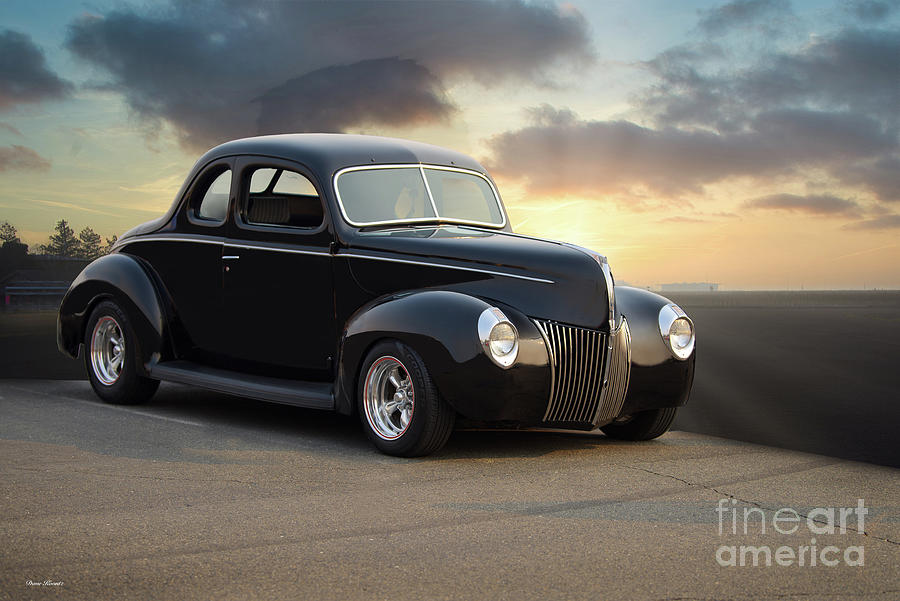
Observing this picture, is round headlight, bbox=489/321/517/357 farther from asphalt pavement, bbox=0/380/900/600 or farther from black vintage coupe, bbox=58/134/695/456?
asphalt pavement, bbox=0/380/900/600

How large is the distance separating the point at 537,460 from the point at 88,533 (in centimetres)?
325

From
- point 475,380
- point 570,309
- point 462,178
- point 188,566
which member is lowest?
point 188,566

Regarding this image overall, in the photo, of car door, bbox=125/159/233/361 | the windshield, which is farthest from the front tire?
the windshield

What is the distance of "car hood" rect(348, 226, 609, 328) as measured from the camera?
6711 mm

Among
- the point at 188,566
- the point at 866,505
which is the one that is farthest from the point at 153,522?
the point at 866,505

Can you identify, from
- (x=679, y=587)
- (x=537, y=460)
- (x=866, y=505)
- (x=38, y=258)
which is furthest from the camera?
(x=38, y=258)

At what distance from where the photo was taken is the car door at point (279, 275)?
7688mm

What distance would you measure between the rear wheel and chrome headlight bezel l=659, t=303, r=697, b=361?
1.77ft

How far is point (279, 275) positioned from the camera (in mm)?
7957

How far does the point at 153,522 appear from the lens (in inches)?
194

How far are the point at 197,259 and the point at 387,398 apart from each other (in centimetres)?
279

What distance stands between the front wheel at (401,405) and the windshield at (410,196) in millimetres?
1424

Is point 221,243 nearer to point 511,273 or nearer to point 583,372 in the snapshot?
point 511,273

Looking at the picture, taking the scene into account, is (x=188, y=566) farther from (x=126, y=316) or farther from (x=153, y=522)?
(x=126, y=316)
